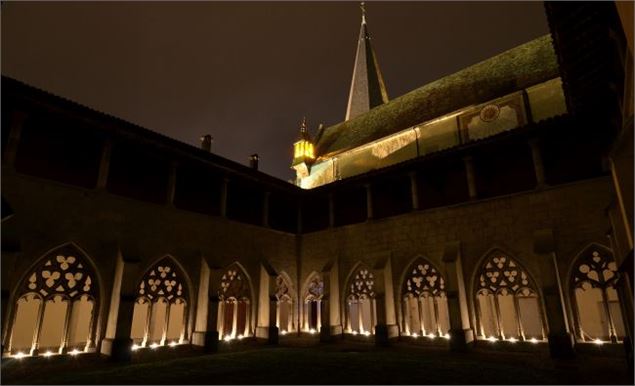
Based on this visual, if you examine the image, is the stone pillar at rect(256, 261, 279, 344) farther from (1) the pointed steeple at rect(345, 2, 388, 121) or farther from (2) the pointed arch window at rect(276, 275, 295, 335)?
(1) the pointed steeple at rect(345, 2, 388, 121)

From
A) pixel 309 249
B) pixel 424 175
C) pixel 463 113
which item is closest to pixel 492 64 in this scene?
pixel 463 113

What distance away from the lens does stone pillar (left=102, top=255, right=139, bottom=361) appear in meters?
9.87

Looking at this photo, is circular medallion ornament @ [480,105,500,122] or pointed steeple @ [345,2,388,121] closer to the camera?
circular medallion ornament @ [480,105,500,122]

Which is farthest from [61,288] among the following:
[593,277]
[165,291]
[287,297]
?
[593,277]

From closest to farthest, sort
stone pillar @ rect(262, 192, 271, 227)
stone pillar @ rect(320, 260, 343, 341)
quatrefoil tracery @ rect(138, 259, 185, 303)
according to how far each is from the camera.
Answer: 1. quatrefoil tracery @ rect(138, 259, 185, 303)
2. stone pillar @ rect(320, 260, 343, 341)
3. stone pillar @ rect(262, 192, 271, 227)

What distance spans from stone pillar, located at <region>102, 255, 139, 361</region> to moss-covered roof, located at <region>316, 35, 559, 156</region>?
1527 cm

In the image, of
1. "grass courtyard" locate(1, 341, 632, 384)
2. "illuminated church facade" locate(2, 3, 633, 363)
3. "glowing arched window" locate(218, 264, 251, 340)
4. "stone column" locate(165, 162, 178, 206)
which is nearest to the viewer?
"grass courtyard" locate(1, 341, 632, 384)

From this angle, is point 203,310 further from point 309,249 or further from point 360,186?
point 360,186

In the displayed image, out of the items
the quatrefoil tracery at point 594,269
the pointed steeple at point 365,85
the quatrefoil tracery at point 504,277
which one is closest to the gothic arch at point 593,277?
the quatrefoil tracery at point 594,269

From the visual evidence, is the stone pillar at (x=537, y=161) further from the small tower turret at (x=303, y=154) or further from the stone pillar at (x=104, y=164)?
the small tower turret at (x=303, y=154)

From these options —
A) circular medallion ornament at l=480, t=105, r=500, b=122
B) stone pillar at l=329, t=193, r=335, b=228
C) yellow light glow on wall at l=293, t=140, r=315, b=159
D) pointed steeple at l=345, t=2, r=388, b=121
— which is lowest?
stone pillar at l=329, t=193, r=335, b=228

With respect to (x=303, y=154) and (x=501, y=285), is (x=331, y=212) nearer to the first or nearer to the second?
(x=501, y=285)

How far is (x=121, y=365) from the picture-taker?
920cm

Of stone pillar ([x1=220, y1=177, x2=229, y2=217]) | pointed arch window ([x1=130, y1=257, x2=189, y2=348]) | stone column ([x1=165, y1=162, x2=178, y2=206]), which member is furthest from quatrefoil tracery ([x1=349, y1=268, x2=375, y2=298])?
stone column ([x1=165, y1=162, x2=178, y2=206])
